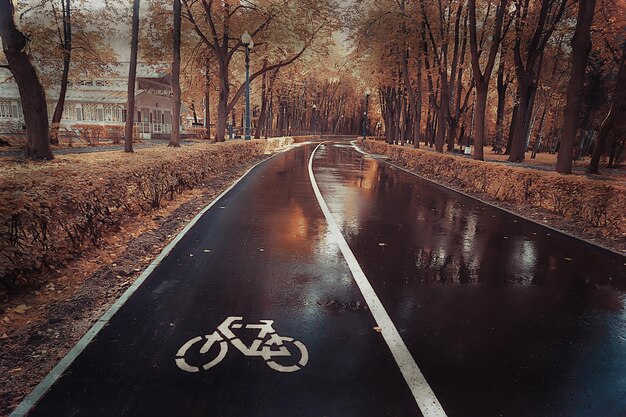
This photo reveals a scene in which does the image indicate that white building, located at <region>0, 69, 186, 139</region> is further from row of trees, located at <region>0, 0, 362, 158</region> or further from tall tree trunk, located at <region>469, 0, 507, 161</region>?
tall tree trunk, located at <region>469, 0, 507, 161</region>

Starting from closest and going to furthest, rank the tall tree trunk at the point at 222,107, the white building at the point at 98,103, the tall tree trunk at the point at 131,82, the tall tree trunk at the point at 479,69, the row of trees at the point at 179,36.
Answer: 1. the tall tree trunk at the point at 131,82
2. the tall tree trunk at the point at 479,69
3. the row of trees at the point at 179,36
4. the tall tree trunk at the point at 222,107
5. the white building at the point at 98,103

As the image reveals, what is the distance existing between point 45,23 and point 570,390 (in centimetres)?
3175

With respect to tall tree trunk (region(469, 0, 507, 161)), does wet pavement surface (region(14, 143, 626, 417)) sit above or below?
below

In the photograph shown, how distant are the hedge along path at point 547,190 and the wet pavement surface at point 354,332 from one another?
1.87 metres

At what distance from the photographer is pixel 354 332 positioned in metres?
4.21

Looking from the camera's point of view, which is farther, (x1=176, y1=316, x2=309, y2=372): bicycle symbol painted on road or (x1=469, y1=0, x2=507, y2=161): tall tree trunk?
(x1=469, y1=0, x2=507, y2=161): tall tree trunk

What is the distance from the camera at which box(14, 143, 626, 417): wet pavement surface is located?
3.14 m

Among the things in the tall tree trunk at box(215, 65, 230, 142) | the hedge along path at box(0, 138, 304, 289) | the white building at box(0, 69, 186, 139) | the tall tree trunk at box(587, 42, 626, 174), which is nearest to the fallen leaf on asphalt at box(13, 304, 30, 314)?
the hedge along path at box(0, 138, 304, 289)

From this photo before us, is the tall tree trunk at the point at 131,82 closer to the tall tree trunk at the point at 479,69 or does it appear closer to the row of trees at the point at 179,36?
the row of trees at the point at 179,36

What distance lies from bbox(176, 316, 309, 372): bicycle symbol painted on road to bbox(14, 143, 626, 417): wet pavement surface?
0.02 m

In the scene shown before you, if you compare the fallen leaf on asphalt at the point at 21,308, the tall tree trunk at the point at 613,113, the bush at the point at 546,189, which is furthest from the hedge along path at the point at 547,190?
the fallen leaf on asphalt at the point at 21,308

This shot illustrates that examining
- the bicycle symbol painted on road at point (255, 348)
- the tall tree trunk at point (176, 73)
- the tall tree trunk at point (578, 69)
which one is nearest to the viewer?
the bicycle symbol painted on road at point (255, 348)

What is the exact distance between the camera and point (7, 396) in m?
3.14

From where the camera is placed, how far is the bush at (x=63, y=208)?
15.5 ft
